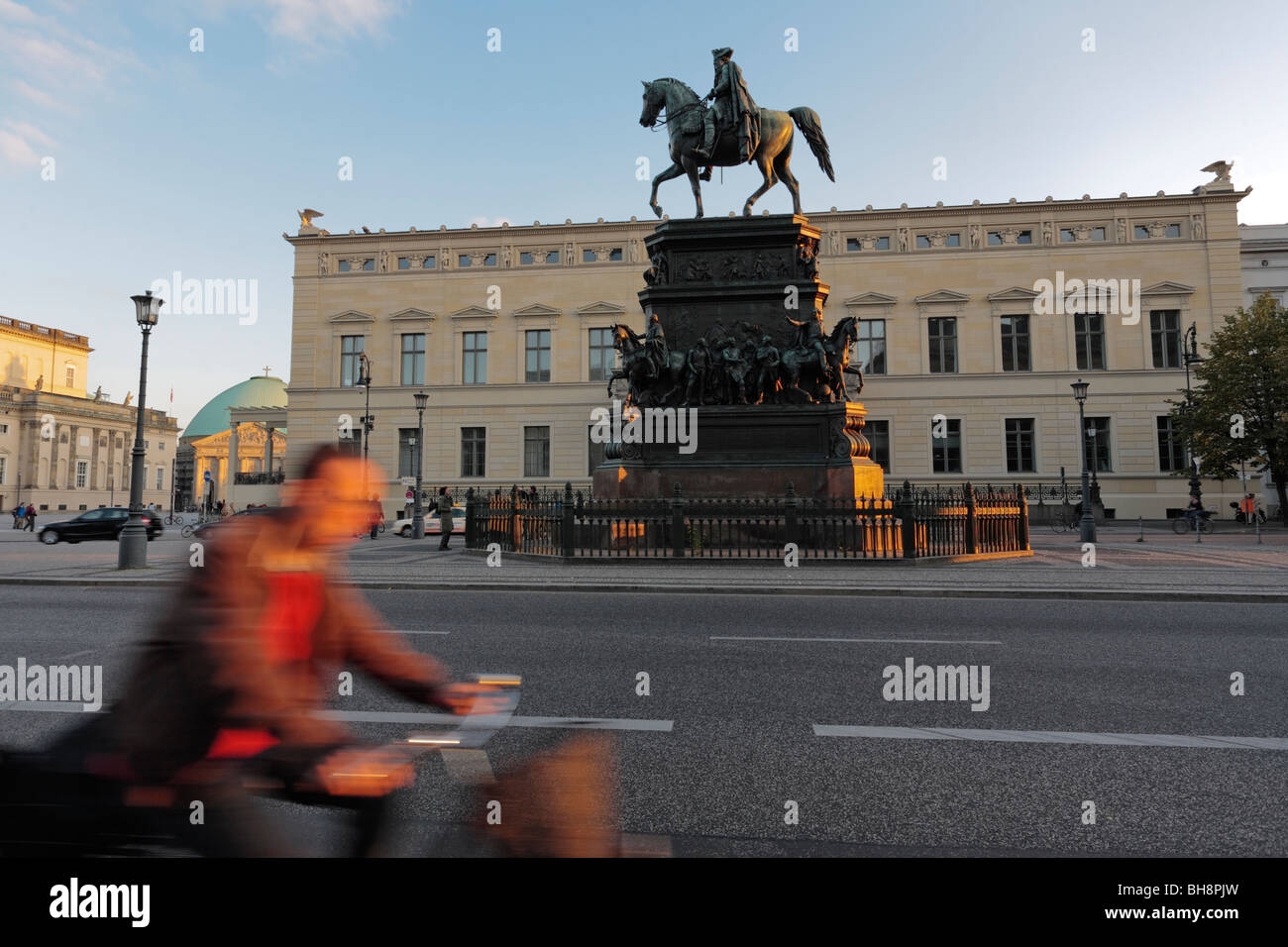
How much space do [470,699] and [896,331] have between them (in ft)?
159

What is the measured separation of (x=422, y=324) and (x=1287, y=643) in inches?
1961

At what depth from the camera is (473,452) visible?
5016cm

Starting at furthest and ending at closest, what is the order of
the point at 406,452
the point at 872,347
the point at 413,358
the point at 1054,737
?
the point at 413,358 → the point at 406,452 → the point at 872,347 → the point at 1054,737

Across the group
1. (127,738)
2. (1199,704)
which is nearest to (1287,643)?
(1199,704)

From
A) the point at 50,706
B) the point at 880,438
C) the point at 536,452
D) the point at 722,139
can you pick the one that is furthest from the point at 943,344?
the point at 50,706

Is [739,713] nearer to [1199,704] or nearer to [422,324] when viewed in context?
[1199,704]

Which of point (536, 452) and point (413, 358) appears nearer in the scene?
point (536, 452)

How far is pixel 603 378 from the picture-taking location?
162 ft

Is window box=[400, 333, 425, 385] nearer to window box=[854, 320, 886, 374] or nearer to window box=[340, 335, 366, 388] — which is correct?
window box=[340, 335, 366, 388]

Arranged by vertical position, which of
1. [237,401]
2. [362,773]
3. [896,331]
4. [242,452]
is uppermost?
[237,401]

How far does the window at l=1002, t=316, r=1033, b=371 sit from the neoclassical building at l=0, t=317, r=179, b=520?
284 feet

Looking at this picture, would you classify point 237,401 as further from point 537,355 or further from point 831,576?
point 831,576

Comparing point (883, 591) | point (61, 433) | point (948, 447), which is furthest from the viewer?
point (61, 433)
